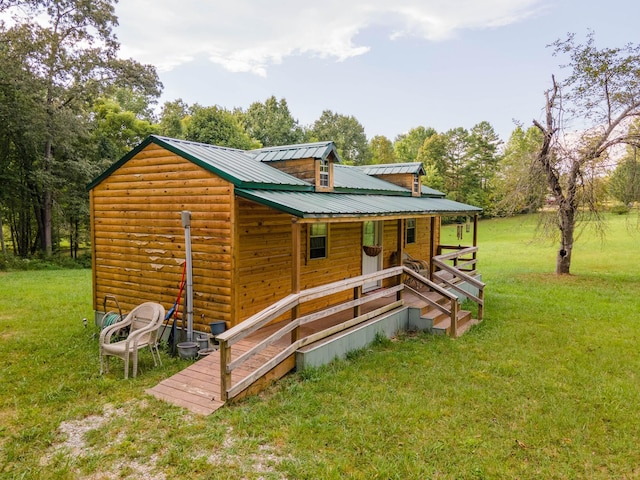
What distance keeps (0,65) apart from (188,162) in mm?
16693

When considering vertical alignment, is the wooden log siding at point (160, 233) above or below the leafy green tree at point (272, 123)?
below

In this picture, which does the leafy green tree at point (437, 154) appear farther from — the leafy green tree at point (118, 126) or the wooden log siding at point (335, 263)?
the wooden log siding at point (335, 263)

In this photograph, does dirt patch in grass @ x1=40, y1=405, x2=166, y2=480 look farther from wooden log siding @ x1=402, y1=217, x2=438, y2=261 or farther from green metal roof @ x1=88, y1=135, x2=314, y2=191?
wooden log siding @ x1=402, y1=217, x2=438, y2=261

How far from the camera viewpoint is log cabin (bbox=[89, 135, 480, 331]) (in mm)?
7191

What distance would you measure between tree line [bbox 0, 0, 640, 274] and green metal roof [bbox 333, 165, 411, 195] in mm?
5309

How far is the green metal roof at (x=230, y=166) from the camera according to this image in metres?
7.17

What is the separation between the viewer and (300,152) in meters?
9.28

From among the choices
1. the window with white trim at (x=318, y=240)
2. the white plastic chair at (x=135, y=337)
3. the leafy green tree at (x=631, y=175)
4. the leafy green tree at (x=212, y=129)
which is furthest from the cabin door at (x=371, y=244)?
the leafy green tree at (x=212, y=129)

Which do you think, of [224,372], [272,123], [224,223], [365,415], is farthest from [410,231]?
[272,123]

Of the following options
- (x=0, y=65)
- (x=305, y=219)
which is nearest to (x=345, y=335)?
(x=305, y=219)

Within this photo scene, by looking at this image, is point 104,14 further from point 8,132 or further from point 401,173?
point 401,173

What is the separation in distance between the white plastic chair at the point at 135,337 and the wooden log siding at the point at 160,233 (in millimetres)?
784

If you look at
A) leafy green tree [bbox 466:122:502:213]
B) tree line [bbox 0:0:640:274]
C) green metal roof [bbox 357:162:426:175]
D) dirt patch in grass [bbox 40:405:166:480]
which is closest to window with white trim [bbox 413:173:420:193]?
green metal roof [bbox 357:162:426:175]

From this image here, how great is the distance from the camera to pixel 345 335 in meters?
7.43
